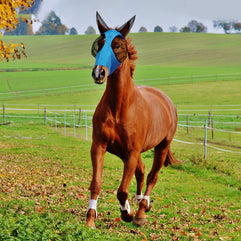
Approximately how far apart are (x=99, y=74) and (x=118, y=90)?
2.62 feet

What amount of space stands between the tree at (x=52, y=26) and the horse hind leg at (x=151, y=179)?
408ft

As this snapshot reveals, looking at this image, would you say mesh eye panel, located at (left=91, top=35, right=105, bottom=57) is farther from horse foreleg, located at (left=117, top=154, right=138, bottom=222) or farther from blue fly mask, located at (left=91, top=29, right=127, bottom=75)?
horse foreleg, located at (left=117, top=154, right=138, bottom=222)

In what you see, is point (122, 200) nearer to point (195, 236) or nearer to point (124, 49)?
point (195, 236)

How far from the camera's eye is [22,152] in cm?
1569

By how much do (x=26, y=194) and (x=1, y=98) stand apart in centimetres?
5026

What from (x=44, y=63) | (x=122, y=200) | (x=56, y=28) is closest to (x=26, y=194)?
A: (x=122, y=200)

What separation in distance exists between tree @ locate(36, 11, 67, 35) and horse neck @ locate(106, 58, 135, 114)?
12589 centimetres

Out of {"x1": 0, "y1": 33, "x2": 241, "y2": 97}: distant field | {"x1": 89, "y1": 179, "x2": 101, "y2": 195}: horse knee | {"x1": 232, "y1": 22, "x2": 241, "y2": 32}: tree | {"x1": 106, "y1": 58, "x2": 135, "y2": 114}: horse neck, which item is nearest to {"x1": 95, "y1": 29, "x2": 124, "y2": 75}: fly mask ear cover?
{"x1": 106, "y1": 58, "x2": 135, "y2": 114}: horse neck

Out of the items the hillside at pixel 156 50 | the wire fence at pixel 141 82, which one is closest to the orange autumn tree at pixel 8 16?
the wire fence at pixel 141 82

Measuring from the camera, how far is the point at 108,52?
5.00m

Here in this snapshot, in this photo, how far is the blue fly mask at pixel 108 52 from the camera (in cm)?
491

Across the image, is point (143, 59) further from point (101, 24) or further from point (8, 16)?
point (101, 24)

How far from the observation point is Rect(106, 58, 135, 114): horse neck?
17.8ft

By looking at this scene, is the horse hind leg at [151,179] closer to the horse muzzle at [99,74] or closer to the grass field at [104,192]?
the grass field at [104,192]
